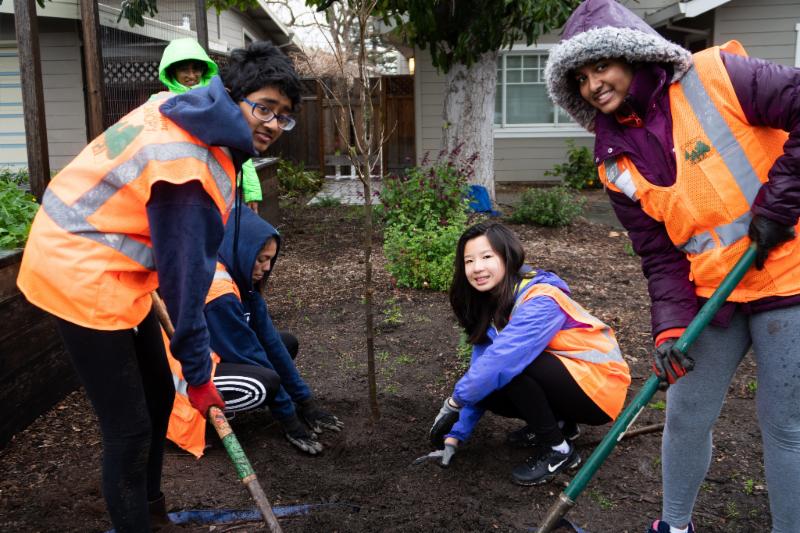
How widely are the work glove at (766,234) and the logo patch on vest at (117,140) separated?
67.1 inches

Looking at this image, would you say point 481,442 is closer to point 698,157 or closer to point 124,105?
point 698,157

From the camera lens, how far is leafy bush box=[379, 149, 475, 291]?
5.67 metres

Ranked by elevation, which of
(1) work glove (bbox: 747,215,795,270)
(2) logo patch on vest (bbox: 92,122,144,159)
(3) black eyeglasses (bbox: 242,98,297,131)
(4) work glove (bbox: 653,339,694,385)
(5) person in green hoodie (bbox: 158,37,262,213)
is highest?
(5) person in green hoodie (bbox: 158,37,262,213)

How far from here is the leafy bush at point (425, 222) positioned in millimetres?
5672

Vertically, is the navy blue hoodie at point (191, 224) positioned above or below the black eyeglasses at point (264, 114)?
below

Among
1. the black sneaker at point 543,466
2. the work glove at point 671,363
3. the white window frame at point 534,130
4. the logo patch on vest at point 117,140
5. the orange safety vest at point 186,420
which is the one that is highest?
the logo patch on vest at point 117,140

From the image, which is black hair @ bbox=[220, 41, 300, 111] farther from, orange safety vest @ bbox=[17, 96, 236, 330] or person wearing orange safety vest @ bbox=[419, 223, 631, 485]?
person wearing orange safety vest @ bbox=[419, 223, 631, 485]

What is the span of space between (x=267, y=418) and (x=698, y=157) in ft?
8.13

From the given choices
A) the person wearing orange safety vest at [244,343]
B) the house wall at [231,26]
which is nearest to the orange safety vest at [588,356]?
the person wearing orange safety vest at [244,343]

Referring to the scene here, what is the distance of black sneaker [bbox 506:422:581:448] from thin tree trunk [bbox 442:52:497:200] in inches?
222

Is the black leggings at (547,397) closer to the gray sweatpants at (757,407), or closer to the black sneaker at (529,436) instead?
the black sneaker at (529,436)

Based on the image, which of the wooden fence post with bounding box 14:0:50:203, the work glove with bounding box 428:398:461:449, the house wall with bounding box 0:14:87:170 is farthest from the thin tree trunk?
the work glove with bounding box 428:398:461:449

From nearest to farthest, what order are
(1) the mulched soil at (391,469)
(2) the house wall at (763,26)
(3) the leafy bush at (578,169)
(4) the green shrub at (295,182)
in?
(1) the mulched soil at (391,469)
(2) the house wall at (763,26)
(3) the leafy bush at (578,169)
(4) the green shrub at (295,182)

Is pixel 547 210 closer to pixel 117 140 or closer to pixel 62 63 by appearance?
pixel 62 63
